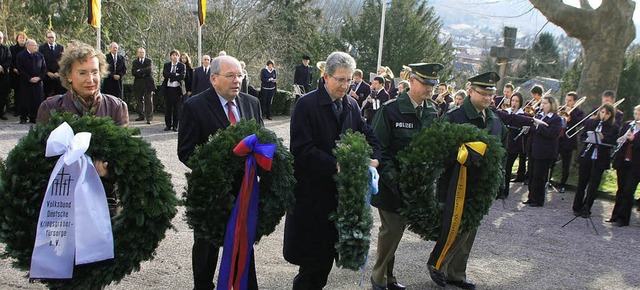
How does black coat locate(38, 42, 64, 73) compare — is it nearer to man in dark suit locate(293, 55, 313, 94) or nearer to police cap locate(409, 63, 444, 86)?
man in dark suit locate(293, 55, 313, 94)

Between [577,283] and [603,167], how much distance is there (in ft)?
13.1

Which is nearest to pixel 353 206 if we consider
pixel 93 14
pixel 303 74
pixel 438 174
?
pixel 438 174

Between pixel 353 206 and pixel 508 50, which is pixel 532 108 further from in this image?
pixel 508 50

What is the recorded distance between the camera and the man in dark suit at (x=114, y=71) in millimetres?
15242

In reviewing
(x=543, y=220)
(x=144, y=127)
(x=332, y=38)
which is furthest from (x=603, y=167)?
(x=332, y=38)

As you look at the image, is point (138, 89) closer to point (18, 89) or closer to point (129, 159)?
point (18, 89)

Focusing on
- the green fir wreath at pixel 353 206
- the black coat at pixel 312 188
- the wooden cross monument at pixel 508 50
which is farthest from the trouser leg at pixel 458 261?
the wooden cross monument at pixel 508 50

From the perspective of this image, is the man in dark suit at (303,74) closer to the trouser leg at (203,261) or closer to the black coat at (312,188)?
the black coat at (312,188)

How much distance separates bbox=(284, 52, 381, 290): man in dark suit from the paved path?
1001 millimetres

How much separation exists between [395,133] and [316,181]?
1.18m

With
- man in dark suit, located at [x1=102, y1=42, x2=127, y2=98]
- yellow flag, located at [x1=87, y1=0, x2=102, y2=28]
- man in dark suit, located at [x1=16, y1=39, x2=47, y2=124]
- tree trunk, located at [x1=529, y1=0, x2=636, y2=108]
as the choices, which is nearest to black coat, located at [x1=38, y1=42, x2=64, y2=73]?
man in dark suit, located at [x1=16, y1=39, x2=47, y2=124]

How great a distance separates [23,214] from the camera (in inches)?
129

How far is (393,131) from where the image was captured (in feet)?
17.4

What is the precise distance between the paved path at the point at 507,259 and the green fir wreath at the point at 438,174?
103 centimetres
